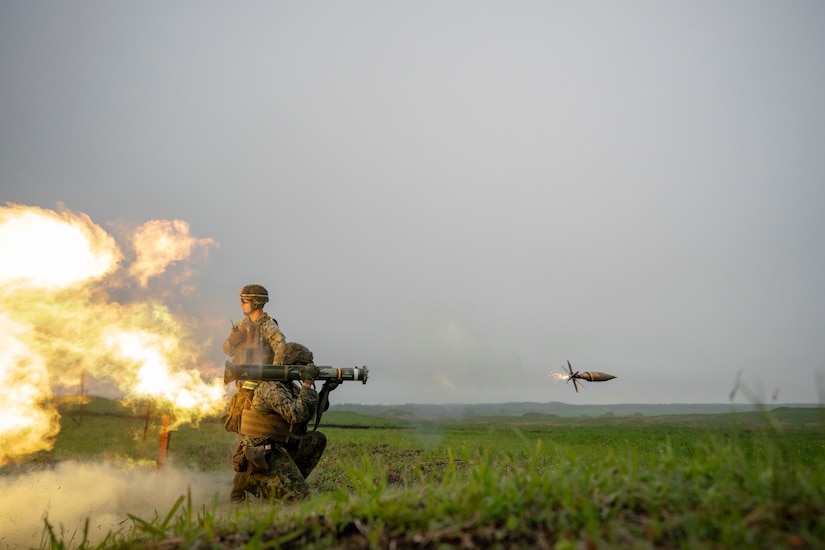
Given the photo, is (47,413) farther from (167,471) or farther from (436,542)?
(436,542)

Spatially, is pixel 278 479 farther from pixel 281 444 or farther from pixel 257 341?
pixel 257 341

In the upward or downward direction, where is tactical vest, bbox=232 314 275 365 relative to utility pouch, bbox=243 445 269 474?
upward

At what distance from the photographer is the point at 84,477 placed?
41.2 feet

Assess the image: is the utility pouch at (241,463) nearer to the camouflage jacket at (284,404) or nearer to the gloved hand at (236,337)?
the camouflage jacket at (284,404)

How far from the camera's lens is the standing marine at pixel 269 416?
376 inches

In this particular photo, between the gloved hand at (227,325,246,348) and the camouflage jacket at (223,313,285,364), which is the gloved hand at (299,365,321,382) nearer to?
the camouflage jacket at (223,313,285,364)

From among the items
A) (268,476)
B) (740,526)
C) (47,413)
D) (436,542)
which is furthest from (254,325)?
(740,526)

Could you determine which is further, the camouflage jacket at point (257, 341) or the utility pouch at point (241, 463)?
the camouflage jacket at point (257, 341)

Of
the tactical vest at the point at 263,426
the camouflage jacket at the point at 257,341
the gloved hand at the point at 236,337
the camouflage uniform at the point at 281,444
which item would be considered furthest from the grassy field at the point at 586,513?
the gloved hand at the point at 236,337

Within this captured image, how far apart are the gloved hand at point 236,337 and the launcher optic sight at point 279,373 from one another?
88 cm

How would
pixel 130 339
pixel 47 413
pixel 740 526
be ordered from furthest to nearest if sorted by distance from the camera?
1. pixel 130 339
2. pixel 47 413
3. pixel 740 526

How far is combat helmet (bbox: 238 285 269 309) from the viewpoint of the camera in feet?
34.7

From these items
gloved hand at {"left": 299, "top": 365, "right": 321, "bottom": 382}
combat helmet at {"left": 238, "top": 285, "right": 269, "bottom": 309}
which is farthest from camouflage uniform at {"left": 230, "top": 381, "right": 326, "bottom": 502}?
combat helmet at {"left": 238, "top": 285, "right": 269, "bottom": 309}

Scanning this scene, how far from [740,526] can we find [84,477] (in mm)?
13613
